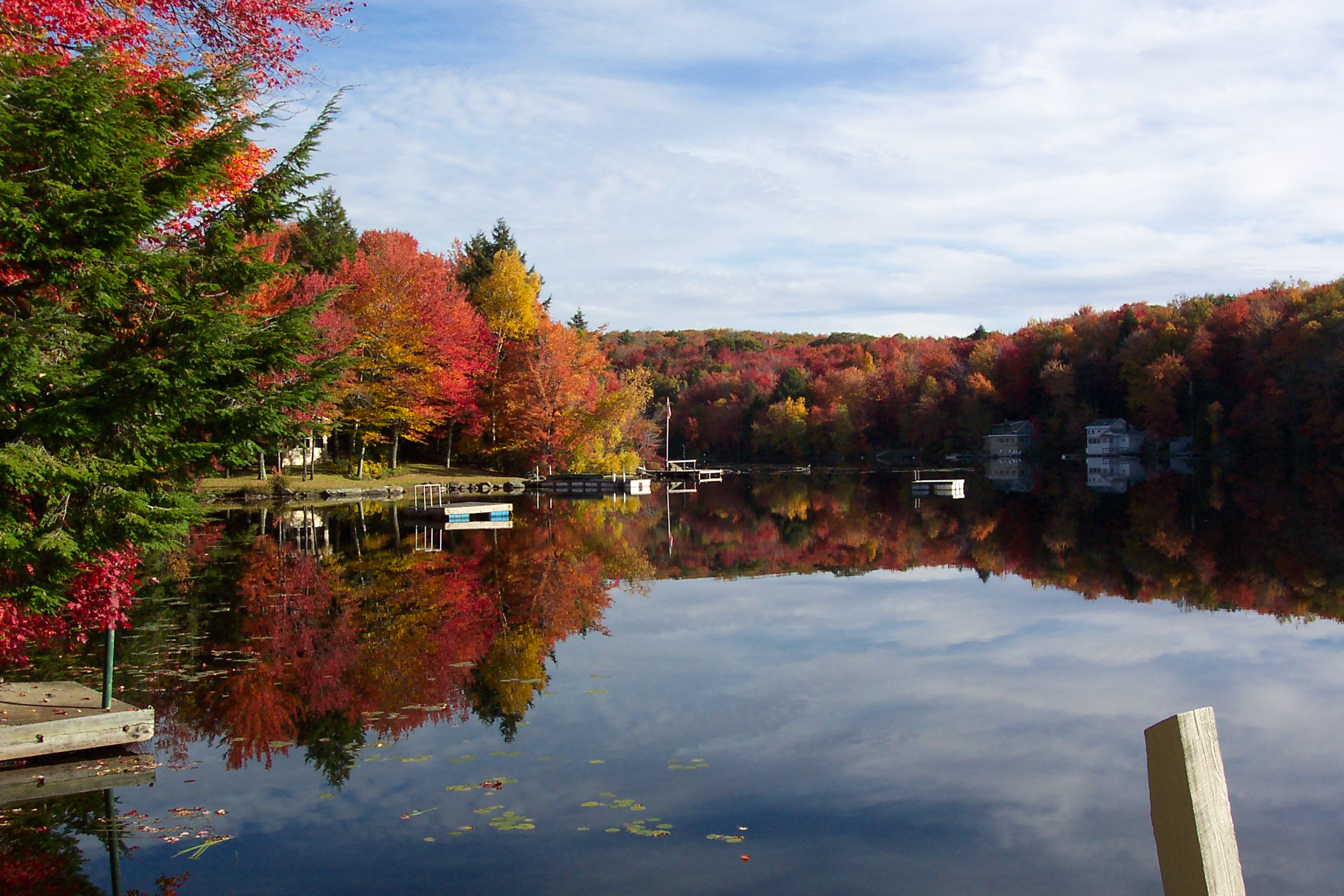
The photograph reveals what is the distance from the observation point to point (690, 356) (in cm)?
12288

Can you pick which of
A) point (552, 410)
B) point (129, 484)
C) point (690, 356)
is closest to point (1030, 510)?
point (552, 410)

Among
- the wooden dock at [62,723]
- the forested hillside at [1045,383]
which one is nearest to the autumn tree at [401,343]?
the forested hillside at [1045,383]

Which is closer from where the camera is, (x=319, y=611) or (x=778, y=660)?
(x=778, y=660)

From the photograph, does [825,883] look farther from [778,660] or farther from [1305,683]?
[1305,683]

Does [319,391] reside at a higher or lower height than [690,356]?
lower

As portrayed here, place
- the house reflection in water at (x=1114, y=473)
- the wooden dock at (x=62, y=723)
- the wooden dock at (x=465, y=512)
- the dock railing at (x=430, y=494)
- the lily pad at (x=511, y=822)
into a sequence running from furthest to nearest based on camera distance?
the house reflection in water at (x=1114, y=473) → the dock railing at (x=430, y=494) → the wooden dock at (x=465, y=512) → the wooden dock at (x=62, y=723) → the lily pad at (x=511, y=822)

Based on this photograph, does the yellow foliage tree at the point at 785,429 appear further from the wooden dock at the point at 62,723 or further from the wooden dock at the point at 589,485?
the wooden dock at the point at 62,723

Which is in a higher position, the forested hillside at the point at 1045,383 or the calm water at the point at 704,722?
the forested hillside at the point at 1045,383

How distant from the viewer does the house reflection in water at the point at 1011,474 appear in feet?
167

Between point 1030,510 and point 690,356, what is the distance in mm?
89144

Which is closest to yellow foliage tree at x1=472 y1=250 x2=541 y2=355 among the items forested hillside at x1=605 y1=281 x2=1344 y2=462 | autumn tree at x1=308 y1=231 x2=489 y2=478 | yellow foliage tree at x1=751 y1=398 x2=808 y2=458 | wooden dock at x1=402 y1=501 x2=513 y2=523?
autumn tree at x1=308 y1=231 x2=489 y2=478

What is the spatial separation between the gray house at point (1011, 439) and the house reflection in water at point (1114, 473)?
887 cm

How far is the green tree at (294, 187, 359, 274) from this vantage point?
5006cm

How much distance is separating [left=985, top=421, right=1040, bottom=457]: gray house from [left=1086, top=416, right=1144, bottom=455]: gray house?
7.15 meters
